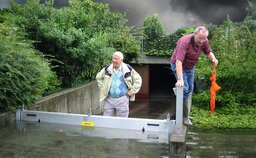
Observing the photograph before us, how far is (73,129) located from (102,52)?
16.8ft

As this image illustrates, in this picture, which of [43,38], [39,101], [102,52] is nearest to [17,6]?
[43,38]

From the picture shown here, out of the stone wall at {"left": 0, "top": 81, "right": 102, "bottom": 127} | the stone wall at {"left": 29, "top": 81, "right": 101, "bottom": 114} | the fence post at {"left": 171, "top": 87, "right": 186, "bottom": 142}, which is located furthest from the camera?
the stone wall at {"left": 29, "top": 81, "right": 101, "bottom": 114}

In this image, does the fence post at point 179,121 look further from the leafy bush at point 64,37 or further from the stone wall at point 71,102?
the leafy bush at point 64,37

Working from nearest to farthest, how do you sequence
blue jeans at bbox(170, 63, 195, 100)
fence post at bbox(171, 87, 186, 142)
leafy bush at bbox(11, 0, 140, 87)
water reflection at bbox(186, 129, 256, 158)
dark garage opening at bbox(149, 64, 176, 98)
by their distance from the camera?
fence post at bbox(171, 87, 186, 142)
water reflection at bbox(186, 129, 256, 158)
blue jeans at bbox(170, 63, 195, 100)
leafy bush at bbox(11, 0, 140, 87)
dark garage opening at bbox(149, 64, 176, 98)

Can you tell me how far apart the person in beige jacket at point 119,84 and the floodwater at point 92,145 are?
1.82ft

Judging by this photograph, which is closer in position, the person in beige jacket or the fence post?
the fence post

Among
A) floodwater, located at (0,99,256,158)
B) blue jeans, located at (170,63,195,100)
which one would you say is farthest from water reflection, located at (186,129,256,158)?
blue jeans, located at (170,63,195,100)

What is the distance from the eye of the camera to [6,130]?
745cm

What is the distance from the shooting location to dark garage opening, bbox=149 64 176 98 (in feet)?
95.2

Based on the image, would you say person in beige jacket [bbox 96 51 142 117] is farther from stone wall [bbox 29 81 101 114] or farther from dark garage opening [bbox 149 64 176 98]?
dark garage opening [bbox 149 64 176 98]

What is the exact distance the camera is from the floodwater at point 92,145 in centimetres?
607

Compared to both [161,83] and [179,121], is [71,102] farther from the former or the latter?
[161,83]

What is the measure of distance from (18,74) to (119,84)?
1943 mm

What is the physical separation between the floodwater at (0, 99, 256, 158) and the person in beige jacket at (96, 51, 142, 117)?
555 millimetres
